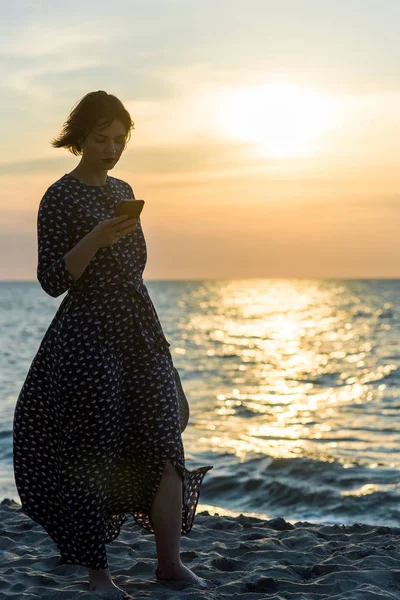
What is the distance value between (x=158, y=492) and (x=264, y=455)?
19.3ft

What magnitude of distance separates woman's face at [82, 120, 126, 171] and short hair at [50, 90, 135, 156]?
0.02 m

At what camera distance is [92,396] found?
381 cm

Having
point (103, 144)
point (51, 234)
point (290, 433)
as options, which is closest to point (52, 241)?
point (51, 234)

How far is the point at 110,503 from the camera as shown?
404 centimetres

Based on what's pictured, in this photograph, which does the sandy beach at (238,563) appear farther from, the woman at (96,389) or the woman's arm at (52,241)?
the woman's arm at (52,241)

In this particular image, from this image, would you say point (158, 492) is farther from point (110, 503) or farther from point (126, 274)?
point (126, 274)

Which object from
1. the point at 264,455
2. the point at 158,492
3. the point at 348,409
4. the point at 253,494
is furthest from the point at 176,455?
the point at 348,409

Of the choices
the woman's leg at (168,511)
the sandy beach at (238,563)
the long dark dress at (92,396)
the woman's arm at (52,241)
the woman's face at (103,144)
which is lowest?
the sandy beach at (238,563)

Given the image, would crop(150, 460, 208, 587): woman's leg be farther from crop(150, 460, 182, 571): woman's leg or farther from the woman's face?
the woman's face

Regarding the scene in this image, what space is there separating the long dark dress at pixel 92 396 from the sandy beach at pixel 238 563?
1.42 feet

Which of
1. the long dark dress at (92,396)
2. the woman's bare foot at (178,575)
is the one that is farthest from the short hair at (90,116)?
the woman's bare foot at (178,575)

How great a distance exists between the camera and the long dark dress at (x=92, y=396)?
383cm

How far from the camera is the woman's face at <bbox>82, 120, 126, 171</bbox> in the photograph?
3867 millimetres

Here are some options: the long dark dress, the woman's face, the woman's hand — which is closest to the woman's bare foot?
the long dark dress
